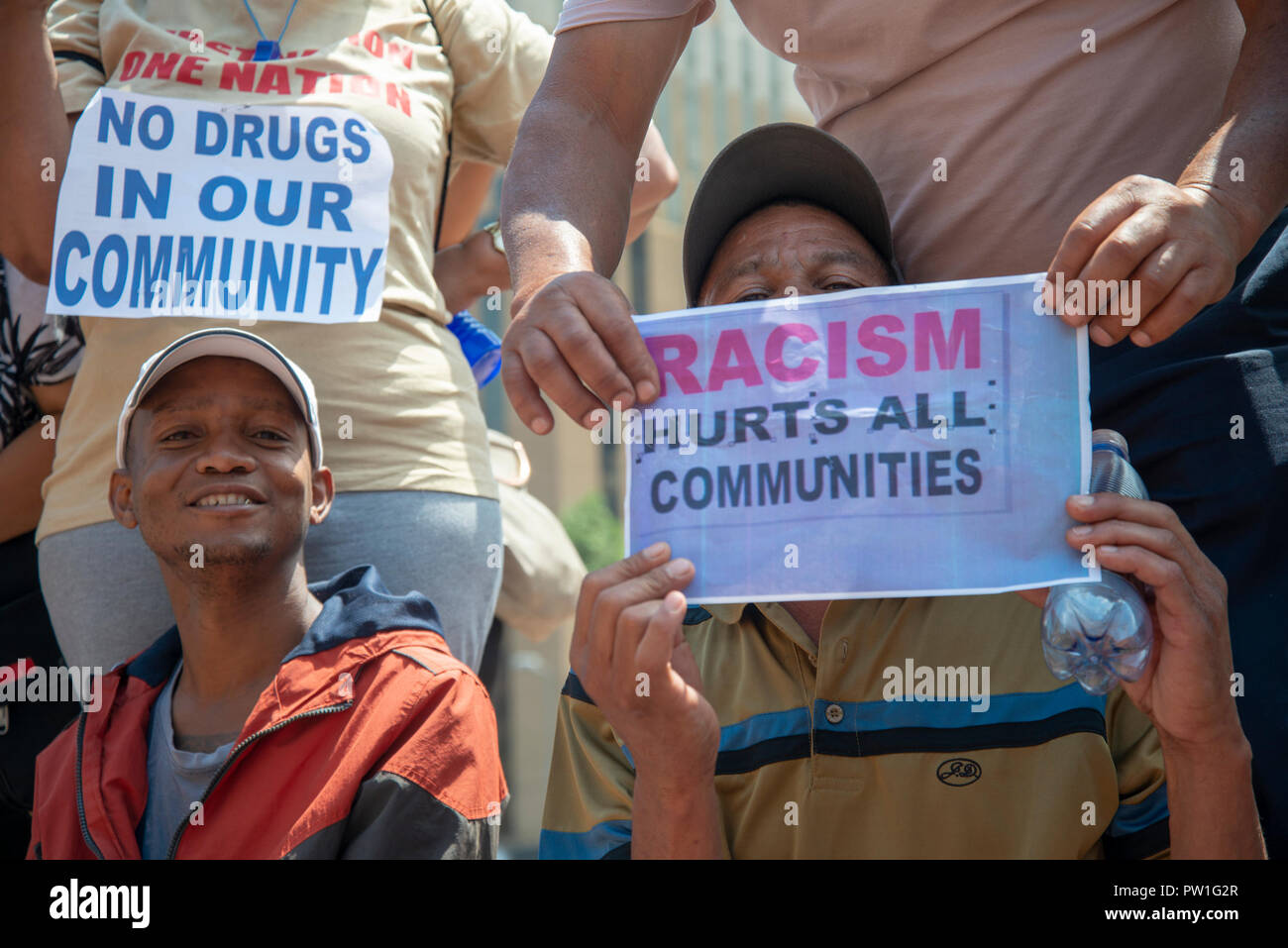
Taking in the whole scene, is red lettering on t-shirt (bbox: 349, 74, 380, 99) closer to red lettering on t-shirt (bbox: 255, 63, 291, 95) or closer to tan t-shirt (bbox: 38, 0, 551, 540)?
tan t-shirt (bbox: 38, 0, 551, 540)

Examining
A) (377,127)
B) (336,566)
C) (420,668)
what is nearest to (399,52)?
(377,127)

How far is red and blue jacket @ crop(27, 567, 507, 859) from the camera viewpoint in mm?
2602

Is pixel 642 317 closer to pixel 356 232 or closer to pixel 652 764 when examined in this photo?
pixel 652 764

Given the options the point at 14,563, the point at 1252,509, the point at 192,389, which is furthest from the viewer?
the point at 14,563

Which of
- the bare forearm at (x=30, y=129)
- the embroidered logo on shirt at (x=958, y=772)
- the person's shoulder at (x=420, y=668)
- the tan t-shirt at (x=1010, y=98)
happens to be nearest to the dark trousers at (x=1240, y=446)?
the tan t-shirt at (x=1010, y=98)

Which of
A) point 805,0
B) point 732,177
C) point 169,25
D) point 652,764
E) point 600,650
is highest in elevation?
point 169,25

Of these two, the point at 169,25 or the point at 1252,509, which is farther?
the point at 169,25

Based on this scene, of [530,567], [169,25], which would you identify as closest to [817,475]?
[530,567]

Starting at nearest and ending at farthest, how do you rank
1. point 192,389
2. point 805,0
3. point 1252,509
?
point 1252,509 → point 805,0 → point 192,389

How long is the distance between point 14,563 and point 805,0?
2.24 metres

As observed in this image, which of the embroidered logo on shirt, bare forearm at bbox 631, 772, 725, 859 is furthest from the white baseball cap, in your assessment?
the embroidered logo on shirt

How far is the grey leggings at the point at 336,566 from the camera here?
3078 millimetres

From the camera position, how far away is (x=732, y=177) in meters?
2.74

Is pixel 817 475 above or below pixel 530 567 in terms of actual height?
below
